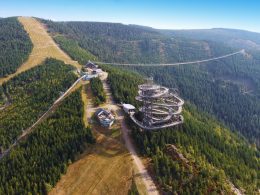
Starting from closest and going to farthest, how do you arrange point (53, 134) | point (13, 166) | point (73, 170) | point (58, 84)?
1. point (73, 170)
2. point (13, 166)
3. point (53, 134)
4. point (58, 84)

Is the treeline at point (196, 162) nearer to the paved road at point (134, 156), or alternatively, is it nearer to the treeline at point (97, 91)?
the paved road at point (134, 156)

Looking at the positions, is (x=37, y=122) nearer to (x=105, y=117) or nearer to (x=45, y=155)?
(x=105, y=117)

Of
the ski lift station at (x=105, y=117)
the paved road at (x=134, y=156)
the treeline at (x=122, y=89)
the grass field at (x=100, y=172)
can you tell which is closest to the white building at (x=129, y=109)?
the paved road at (x=134, y=156)

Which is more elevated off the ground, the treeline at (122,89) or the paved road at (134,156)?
the treeline at (122,89)

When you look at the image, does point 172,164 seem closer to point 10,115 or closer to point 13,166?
point 13,166

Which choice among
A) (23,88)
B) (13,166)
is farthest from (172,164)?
(23,88)
